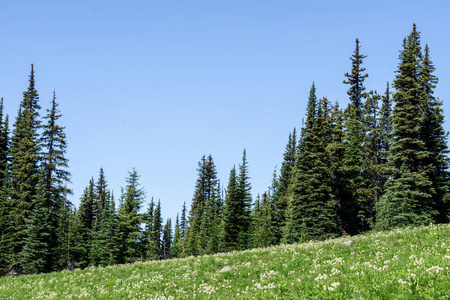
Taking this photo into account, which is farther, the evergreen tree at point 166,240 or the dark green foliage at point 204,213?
the evergreen tree at point 166,240

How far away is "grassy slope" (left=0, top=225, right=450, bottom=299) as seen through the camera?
10137mm

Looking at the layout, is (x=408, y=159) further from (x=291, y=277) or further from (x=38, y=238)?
(x=38, y=238)

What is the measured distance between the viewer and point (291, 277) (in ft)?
45.4

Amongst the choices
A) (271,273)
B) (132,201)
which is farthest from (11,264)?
(271,273)

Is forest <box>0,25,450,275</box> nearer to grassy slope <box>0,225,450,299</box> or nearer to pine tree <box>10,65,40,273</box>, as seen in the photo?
pine tree <box>10,65,40,273</box>

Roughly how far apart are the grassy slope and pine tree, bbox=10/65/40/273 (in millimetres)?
20952

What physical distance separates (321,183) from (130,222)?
92.6 feet

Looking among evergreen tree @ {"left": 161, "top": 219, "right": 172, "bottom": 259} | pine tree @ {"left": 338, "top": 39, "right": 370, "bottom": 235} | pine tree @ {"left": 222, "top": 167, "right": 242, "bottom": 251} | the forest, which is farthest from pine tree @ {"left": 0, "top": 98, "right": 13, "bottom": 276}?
evergreen tree @ {"left": 161, "top": 219, "right": 172, "bottom": 259}

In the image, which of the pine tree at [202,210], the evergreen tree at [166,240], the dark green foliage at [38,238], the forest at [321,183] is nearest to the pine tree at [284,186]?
the forest at [321,183]

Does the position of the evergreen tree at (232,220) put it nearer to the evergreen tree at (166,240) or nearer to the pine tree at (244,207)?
the pine tree at (244,207)

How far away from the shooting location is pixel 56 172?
46.3 m

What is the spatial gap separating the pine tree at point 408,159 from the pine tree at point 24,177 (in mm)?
42793

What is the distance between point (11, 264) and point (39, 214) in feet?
23.7

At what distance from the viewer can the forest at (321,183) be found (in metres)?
37.7
